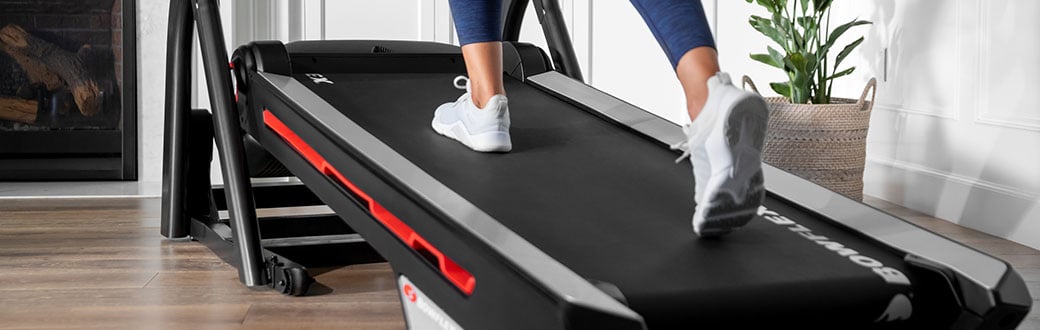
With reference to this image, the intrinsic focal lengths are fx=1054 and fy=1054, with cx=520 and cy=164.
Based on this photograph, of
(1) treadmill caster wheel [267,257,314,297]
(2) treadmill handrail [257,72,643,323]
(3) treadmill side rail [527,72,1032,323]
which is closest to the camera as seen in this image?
(2) treadmill handrail [257,72,643,323]

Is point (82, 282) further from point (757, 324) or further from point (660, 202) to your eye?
point (757, 324)

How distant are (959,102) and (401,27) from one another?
1.91m

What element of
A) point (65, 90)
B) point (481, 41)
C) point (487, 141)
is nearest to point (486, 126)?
point (487, 141)

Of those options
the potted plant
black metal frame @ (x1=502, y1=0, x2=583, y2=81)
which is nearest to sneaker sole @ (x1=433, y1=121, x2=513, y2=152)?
black metal frame @ (x1=502, y1=0, x2=583, y2=81)

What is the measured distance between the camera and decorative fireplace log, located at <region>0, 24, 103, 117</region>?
365cm

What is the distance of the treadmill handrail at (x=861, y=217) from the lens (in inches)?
49.7

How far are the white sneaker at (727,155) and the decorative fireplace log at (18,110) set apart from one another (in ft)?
10.0

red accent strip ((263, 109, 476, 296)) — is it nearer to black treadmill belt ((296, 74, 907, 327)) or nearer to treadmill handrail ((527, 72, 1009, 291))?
black treadmill belt ((296, 74, 907, 327))

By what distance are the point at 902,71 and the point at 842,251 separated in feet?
6.35

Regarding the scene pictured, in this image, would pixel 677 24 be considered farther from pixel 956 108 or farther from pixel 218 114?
pixel 956 108

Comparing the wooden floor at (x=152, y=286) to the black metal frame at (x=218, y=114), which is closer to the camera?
the wooden floor at (x=152, y=286)

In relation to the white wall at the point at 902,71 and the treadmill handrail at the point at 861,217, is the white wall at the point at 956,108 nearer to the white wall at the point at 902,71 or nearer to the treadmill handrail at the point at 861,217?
the white wall at the point at 902,71

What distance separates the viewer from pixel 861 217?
147 centimetres

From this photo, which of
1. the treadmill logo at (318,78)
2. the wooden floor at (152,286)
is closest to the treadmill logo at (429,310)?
the wooden floor at (152,286)
